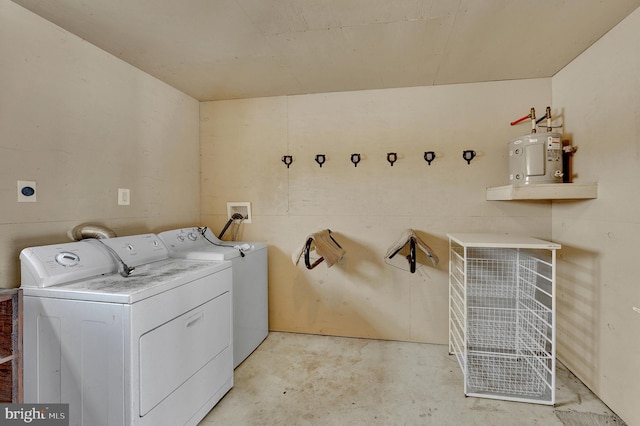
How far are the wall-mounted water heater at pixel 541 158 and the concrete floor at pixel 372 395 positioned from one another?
1479 millimetres

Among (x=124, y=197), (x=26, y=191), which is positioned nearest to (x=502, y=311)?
(x=124, y=197)

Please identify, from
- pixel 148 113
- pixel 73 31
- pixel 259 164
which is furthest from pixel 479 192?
pixel 73 31

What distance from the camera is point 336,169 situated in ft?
9.52

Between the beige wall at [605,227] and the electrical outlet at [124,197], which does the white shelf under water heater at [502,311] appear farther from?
the electrical outlet at [124,197]

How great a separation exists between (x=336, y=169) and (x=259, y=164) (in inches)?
31.1

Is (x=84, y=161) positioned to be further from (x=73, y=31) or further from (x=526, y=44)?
(x=526, y=44)

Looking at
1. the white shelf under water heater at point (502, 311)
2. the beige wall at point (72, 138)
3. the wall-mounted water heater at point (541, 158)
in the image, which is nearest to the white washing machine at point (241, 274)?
the beige wall at point (72, 138)

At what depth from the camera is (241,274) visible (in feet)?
8.00

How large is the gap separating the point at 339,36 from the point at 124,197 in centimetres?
191

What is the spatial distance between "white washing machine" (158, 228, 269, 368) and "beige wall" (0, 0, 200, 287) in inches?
12.3

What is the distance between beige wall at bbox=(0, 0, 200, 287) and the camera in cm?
158

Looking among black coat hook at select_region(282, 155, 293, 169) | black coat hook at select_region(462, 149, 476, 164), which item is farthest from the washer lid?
black coat hook at select_region(462, 149, 476, 164)

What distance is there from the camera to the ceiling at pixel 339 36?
1648mm

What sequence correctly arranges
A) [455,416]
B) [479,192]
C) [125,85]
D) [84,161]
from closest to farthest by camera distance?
[455,416]
[84,161]
[125,85]
[479,192]
